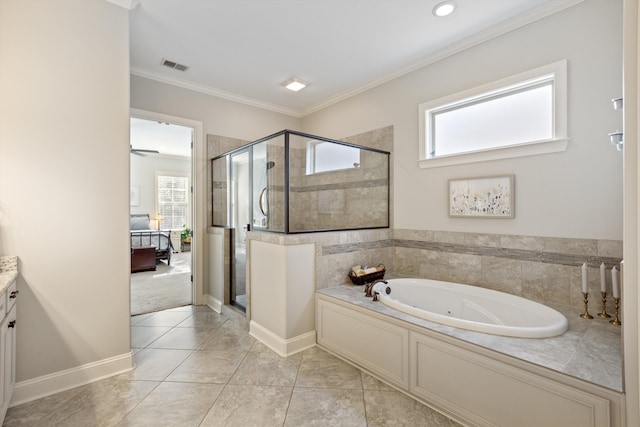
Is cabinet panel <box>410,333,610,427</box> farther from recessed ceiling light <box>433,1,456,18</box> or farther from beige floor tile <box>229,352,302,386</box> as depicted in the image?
recessed ceiling light <box>433,1,456,18</box>

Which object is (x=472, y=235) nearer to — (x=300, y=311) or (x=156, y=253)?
(x=300, y=311)

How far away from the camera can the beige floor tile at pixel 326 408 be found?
166 centimetres

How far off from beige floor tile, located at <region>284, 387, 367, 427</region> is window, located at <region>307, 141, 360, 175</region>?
1933 millimetres

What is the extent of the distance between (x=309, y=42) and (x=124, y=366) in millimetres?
3142

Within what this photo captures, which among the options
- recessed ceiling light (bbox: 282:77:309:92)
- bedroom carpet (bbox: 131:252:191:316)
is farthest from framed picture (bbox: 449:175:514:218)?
bedroom carpet (bbox: 131:252:191:316)

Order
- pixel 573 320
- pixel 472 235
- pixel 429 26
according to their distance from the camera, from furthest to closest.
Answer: pixel 472 235
pixel 429 26
pixel 573 320

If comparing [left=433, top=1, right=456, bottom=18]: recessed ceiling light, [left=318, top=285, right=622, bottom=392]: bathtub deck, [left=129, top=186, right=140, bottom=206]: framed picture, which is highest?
[left=433, top=1, right=456, bottom=18]: recessed ceiling light

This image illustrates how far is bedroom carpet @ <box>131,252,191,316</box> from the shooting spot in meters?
3.66

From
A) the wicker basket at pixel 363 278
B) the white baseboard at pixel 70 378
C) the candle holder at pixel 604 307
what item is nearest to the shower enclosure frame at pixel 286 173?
the wicker basket at pixel 363 278

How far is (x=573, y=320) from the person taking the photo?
190 centimetres

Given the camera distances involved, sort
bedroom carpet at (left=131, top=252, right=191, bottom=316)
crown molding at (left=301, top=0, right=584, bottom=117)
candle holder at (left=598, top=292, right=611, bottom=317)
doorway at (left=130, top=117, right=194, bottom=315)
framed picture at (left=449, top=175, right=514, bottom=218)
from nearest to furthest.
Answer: candle holder at (left=598, top=292, right=611, bottom=317), crown molding at (left=301, top=0, right=584, bottom=117), framed picture at (left=449, top=175, right=514, bottom=218), bedroom carpet at (left=131, top=252, right=191, bottom=316), doorway at (left=130, top=117, right=194, bottom=315)

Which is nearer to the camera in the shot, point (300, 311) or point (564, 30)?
point (564, 30)

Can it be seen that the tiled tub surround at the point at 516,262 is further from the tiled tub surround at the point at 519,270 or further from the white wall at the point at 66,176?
the white wall at the point at 66,176

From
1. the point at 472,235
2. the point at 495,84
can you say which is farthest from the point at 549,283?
the point at 495,84
